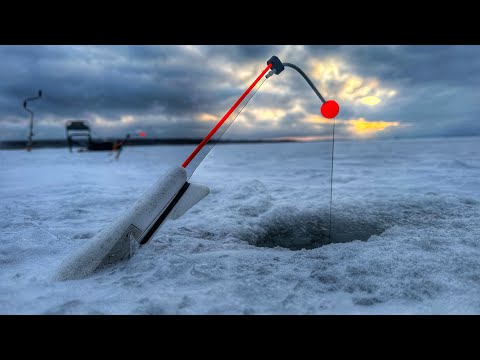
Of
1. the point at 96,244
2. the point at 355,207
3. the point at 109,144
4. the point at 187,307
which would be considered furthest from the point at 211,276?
the point at 109,144

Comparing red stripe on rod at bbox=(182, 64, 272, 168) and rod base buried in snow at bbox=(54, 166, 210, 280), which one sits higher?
red stripe on rod at bbox=(182, 64, 272, 168)

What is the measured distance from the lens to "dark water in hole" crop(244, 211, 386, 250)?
3.35 meters

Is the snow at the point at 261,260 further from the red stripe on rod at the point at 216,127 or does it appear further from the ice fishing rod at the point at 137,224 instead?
the red stripe on rod at the point at 216,127

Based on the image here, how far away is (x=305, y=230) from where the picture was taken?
3777 mm

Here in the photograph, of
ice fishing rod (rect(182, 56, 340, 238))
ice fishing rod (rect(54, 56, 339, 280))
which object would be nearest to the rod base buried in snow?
ice fishing rod (rect(54, 56, 339, 280))

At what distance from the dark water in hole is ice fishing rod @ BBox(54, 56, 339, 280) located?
3.67 feet

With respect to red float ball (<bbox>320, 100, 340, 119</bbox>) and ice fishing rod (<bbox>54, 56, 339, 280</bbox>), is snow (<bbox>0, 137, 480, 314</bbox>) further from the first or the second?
red float ball (<bbox>320, 100, 340, 119</bbox>)

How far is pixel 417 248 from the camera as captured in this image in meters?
2.84

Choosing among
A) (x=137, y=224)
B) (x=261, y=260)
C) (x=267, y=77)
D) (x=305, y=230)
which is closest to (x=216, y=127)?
(x=267, y=77)

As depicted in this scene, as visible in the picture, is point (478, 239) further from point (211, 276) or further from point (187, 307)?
point (187, 307)

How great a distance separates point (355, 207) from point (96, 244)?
3.92 metres

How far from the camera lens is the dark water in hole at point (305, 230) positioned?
3348 millimetres

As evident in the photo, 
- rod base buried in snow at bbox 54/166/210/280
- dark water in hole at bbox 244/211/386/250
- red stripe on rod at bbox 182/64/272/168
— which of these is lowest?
dark water in hole at bbox 244/211/386/250

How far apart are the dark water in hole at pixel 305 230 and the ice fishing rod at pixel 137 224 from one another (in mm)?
1119
